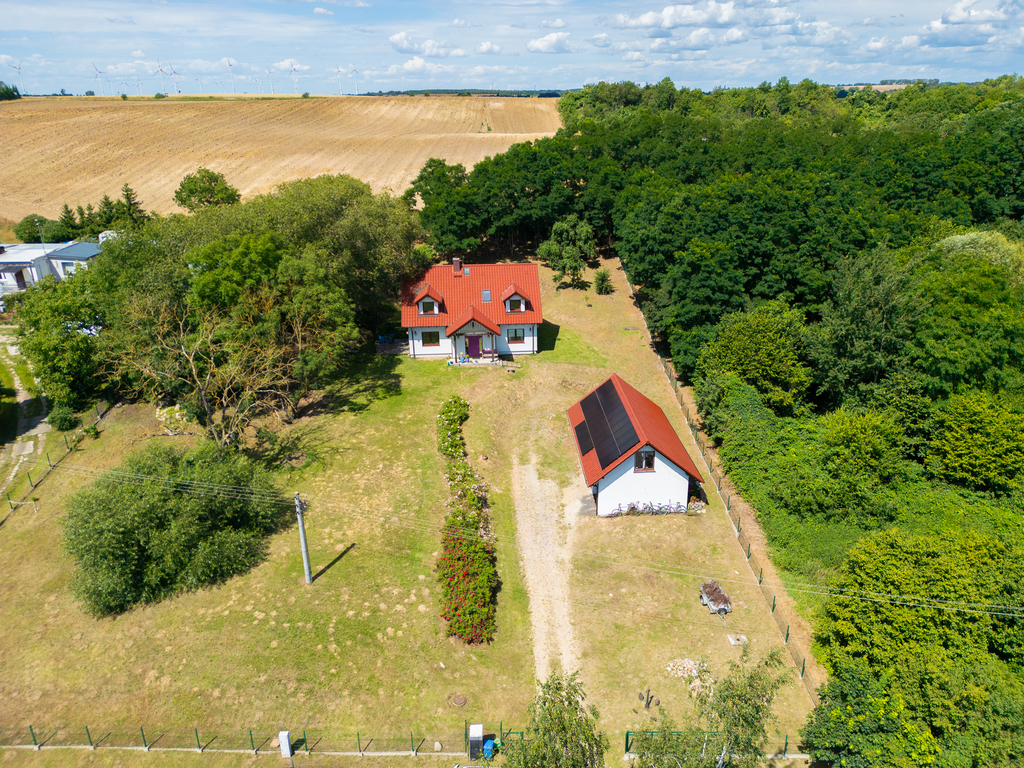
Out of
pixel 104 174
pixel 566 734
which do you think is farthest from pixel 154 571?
pixel 104 174

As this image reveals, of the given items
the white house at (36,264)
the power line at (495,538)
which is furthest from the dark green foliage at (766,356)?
the white house at (36,264)

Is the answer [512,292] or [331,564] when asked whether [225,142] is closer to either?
[512,292]

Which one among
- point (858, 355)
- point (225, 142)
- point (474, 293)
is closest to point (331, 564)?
point (474, 293)

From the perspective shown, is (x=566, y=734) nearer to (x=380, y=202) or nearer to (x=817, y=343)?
(x=817, y=343)

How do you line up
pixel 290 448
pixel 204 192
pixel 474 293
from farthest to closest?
pixel 204 192, pixel 474 293, pixel 290 448

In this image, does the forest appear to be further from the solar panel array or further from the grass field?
the solar panel array

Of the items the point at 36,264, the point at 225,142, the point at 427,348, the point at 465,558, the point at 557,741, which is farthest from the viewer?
the point at 225,142
